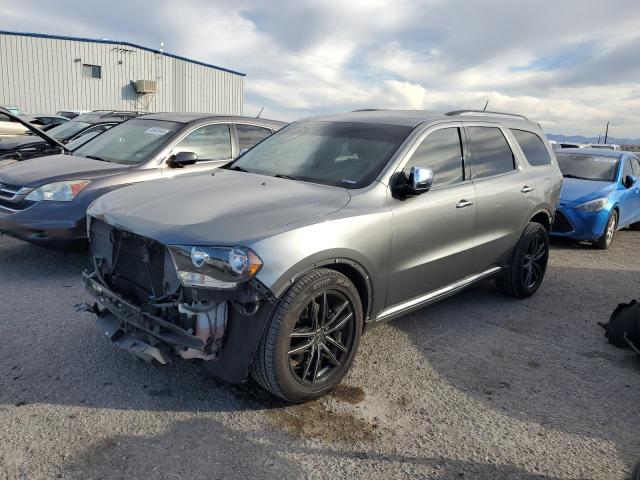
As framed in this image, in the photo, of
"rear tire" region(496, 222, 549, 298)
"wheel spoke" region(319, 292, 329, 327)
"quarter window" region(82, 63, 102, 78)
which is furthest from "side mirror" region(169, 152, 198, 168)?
"quarter window" region(82, 63, 102, 78)

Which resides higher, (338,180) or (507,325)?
(338,180)

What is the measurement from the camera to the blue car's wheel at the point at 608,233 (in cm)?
792

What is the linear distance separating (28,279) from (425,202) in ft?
13.1

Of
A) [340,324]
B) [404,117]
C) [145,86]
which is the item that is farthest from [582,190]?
[145,86]

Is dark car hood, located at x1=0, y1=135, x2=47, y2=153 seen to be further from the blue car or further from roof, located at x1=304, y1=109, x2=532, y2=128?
the blue car

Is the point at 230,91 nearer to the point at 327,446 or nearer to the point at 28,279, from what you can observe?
the point at 28,279

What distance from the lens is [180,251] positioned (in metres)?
2.76

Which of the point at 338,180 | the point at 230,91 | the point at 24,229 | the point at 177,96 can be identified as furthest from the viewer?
the point at 230,91

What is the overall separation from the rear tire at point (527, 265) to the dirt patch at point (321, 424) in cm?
274

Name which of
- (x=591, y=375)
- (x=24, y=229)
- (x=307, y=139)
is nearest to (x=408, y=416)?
(x=591, y=375)

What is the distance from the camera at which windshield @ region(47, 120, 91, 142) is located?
35.7 ft

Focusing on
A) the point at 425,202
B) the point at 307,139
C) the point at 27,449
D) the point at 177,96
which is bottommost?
the point at 27,449

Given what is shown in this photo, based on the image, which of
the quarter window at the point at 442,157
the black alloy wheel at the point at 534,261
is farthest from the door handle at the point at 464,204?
the black alloy wheel at the point at 534,261

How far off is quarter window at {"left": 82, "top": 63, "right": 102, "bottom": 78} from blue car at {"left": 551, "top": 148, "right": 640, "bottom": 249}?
34513 millimetres
